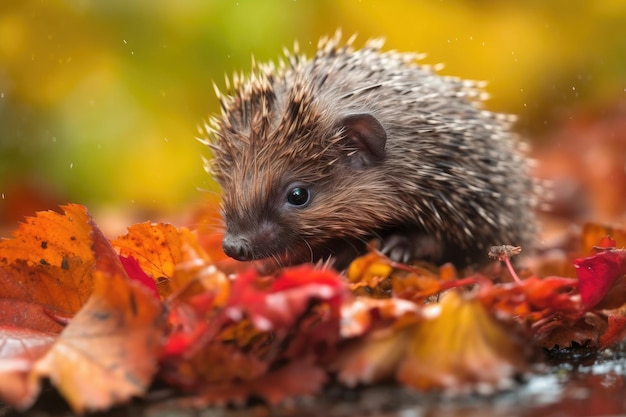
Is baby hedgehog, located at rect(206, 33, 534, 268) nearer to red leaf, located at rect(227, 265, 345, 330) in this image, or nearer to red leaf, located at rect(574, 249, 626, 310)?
red leaf, located at rect(574, 249, 626, 310)

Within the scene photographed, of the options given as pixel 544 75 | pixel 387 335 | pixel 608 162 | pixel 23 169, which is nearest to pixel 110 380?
pixel 387 335

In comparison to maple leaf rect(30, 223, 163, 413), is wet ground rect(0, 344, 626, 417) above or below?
below

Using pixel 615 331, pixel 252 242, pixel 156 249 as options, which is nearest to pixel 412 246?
pixel 252 242

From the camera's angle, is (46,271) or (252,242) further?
(252,242)

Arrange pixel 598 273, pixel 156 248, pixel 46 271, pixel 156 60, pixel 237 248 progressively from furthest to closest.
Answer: pixel 156 60 → pixel 237 248 → pixel 156 248 → pixel 46 271 → pixel 598 273

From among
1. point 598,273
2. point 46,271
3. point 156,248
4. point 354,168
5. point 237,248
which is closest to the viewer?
point 598,273

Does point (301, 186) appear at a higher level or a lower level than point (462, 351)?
higher

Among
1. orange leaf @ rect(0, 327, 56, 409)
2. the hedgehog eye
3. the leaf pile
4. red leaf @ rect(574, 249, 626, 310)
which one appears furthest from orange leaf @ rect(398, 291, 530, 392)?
the hedgehog eye

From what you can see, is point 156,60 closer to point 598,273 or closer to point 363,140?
point 363,140
